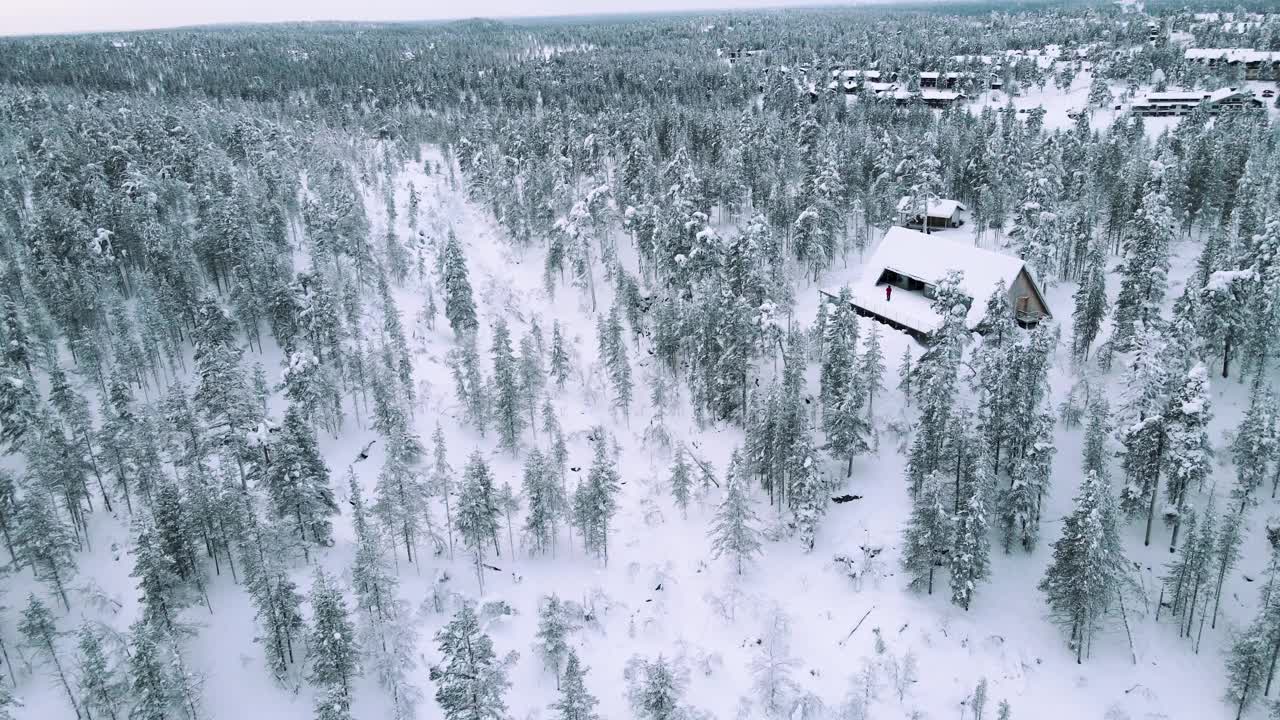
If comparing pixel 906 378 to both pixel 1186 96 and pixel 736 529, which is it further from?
pixel 1186 96

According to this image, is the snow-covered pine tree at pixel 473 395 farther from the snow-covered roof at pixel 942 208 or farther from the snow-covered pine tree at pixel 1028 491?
the snow-covered roof at pixel 942 208

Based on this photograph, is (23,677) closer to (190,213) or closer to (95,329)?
(95,329)

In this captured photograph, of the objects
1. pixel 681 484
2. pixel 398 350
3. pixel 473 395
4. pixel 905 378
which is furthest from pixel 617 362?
pixel 905 378

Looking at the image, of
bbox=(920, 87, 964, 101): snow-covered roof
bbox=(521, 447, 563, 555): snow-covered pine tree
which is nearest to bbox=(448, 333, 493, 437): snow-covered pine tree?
bbox=(521, 447, 563, 555): snow-covered pine tree

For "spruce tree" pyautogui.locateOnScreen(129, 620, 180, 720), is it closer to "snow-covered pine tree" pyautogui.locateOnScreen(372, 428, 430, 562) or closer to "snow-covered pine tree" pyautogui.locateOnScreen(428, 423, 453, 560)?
"snow-covered pine tree" pyautogui.locateOnScreen(372, 428, 430, 562)

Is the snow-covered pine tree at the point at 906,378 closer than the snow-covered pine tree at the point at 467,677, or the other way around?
the snow-covered pine tree at the point at 467,677

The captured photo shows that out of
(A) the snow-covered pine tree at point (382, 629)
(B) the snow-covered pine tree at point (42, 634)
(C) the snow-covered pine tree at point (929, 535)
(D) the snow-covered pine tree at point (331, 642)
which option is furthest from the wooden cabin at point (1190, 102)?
(B) the snow-covered pine tree at point (42, 634)

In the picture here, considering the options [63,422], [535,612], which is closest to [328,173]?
[63,422]
